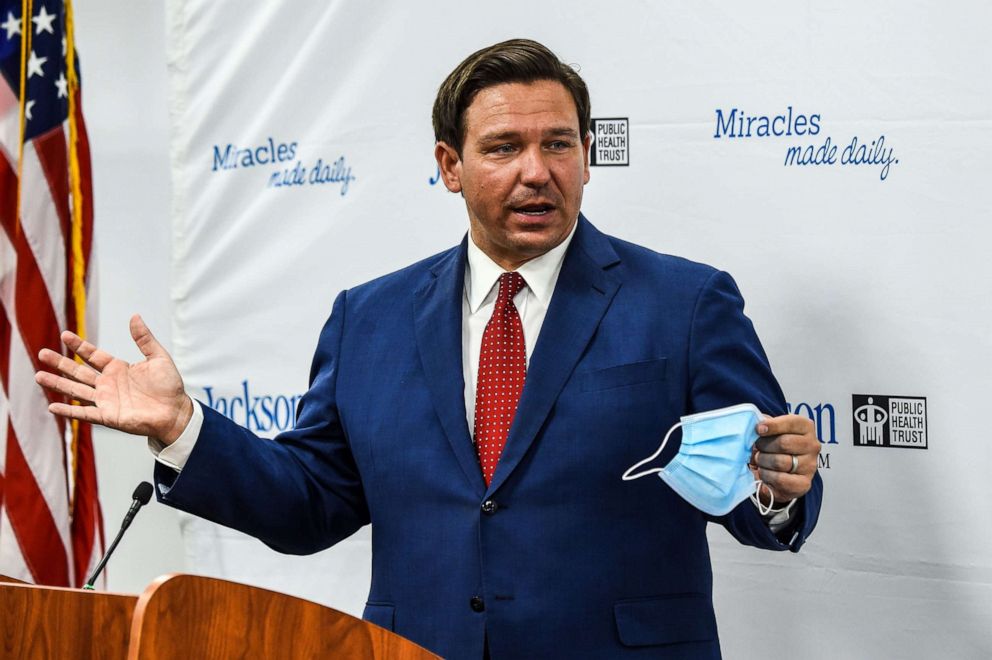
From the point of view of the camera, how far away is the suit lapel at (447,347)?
1.88m

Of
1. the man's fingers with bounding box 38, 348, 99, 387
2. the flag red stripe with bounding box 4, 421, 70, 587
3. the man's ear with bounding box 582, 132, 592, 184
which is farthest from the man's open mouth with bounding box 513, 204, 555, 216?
the flag red stripe with bounding box 4, 421, 70, 587

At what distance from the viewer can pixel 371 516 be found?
6.61 feet

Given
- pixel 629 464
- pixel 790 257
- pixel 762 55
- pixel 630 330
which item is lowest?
pixel 629 464

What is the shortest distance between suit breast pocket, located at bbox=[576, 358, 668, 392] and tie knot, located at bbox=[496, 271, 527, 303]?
203 mm

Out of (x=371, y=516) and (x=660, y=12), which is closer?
(x=371, y=516)

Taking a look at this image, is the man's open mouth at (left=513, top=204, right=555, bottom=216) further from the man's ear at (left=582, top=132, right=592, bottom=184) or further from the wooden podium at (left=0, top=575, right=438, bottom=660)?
the wooden podium at (left=0, top=575, right=438, bottom=660)

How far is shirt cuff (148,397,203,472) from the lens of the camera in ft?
5.89

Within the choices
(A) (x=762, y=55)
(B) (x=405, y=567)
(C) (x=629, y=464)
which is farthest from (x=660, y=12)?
(B) (x=405, y=567)

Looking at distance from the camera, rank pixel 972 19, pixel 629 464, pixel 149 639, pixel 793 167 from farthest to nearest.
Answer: pixel 793 167 < pixel 972 19 < pixel 629 464 < pixel 149 639

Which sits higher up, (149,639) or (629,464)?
(629,464)

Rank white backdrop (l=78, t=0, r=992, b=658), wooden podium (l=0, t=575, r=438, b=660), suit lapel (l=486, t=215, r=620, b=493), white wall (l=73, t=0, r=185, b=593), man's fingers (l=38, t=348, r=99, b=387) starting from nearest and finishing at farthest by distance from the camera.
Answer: wooden podium (l=0, t=575, r=438, b=660)
man's fingers (l=38, t=348, r=99, b=387)
suit lapel (l=486, t=215, r=620, b=493)
white backdrop (l=78, t=0, r=992, b=658)
white wall (l=73, t=0, r=185, b=593)

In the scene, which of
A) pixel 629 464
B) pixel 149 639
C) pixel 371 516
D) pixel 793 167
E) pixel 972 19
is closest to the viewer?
pixel 149 639

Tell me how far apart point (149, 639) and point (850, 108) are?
1.73m

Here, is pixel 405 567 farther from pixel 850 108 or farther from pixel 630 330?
pixel 850 108
